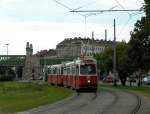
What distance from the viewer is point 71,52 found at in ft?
617

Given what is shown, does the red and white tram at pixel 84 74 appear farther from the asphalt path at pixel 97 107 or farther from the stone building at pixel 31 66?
the stone building at pixel 31 66

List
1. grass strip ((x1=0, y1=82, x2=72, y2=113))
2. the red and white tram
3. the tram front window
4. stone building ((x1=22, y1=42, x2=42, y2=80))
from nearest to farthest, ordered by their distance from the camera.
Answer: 1. grass strip ((x1=0, y1=82, x2=72, y2=113))
2. the red and white tram
3. the tram front window
4. stone building ((x1=22, y1=42, x2=42, y2=80))

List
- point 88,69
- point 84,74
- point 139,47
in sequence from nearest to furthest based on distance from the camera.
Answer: point 84,74, point 88,69, point 139,47

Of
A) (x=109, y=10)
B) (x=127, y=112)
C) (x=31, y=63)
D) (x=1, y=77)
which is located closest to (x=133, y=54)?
(x=109, y=10)

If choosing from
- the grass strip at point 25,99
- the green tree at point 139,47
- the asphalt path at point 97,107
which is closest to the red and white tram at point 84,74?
the grass strip at point 25,99

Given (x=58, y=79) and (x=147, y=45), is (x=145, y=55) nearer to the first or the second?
(x=147, y=45)

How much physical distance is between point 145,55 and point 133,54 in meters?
2.54

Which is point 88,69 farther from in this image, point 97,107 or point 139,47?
point 97,107

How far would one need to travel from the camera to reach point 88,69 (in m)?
56.7

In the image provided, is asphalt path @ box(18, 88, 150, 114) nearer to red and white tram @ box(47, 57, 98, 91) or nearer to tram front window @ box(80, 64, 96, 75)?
red and white tram @ box(47, 57, 98, 91)

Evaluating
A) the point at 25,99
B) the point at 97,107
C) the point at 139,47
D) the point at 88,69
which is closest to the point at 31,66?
the point at 139,47

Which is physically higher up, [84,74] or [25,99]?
[84,74]

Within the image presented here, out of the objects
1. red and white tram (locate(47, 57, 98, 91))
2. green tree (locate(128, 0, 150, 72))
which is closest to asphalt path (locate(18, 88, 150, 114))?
red and white tram (locate(47, 57, 98, 91))

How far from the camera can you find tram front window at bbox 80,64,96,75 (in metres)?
56.4
